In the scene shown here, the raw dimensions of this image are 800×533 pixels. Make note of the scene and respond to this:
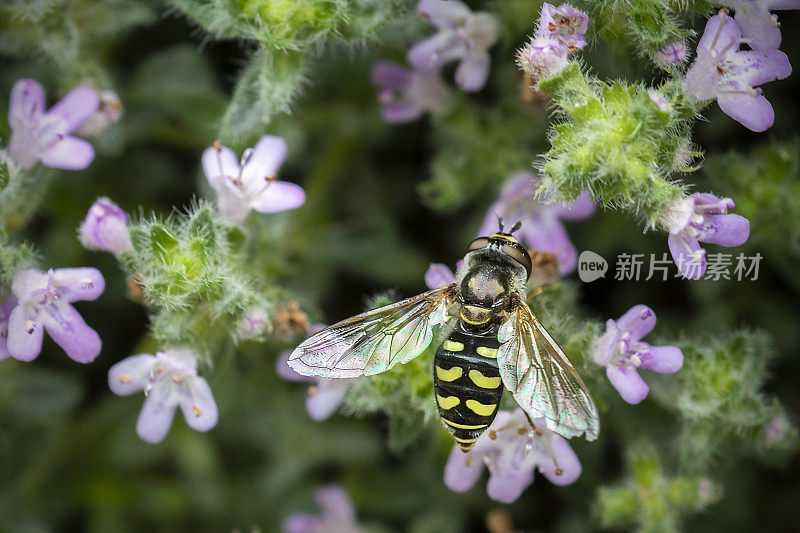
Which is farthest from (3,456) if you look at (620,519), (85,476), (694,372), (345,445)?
(694,372)

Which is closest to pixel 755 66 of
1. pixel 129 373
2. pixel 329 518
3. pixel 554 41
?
pixel 554 41

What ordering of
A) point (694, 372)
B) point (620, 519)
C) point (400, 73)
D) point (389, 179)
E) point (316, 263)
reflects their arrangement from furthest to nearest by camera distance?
1. point (389, 179)
2. point (316, 263)
3. point (400, 73)
4. point (620, 519)
5. point (694, 372)

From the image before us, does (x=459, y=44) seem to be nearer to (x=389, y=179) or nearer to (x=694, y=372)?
(x=389, y=179)

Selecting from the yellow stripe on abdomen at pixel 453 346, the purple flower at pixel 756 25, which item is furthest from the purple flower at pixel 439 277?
the purple flower at pixel 756 25

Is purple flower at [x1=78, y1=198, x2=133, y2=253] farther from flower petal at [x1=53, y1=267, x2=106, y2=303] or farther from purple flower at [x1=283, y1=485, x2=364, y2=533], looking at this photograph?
purple flower at [x1=283, y1=485, x2=364, y2=533]

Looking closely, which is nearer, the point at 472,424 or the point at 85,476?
the point at 472,424
